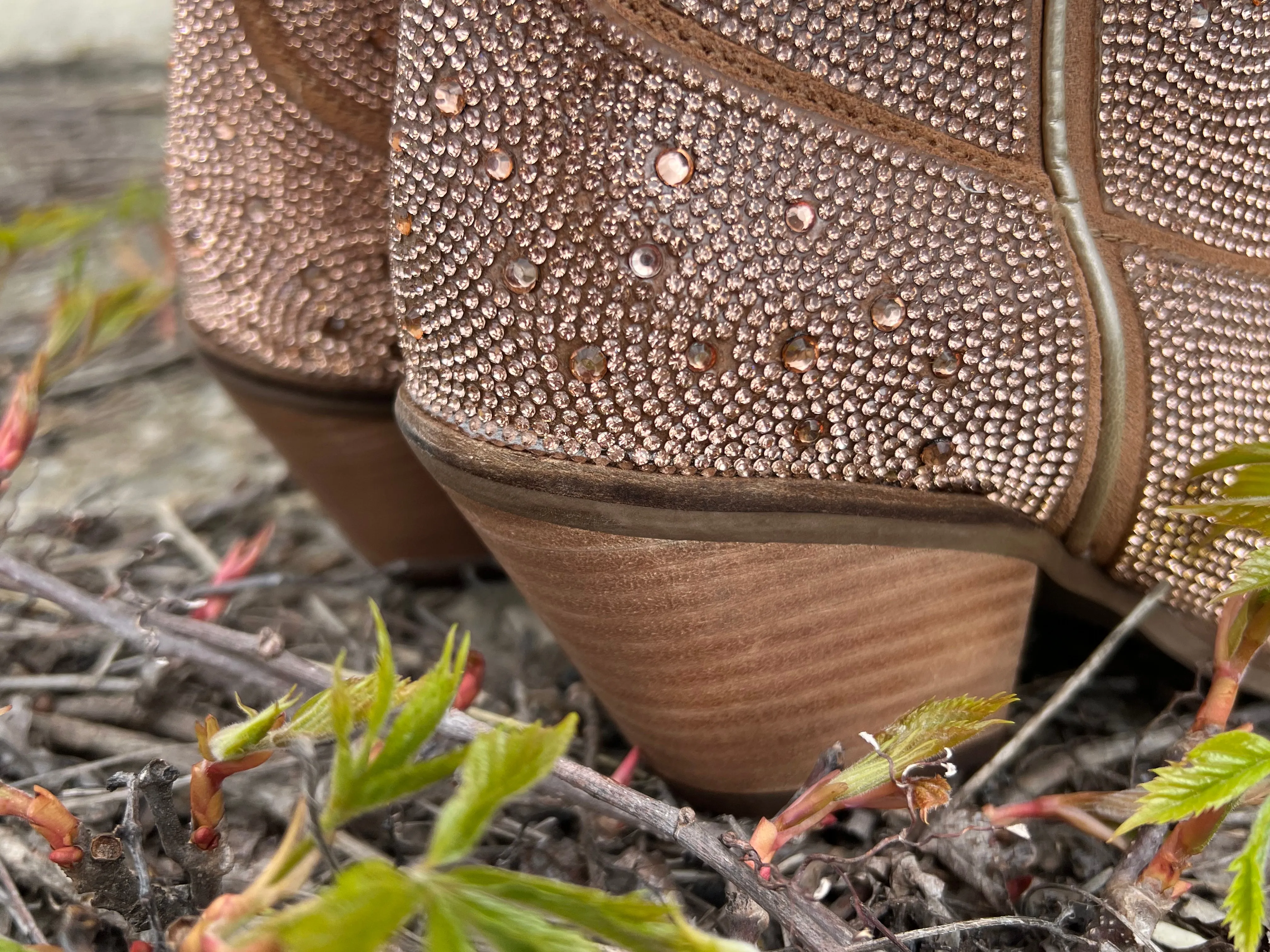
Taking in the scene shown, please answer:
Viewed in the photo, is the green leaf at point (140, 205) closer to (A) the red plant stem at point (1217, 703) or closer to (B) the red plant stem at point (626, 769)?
(B) the red plant stem at point (626, 769)

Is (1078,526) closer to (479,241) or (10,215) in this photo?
(479,241)

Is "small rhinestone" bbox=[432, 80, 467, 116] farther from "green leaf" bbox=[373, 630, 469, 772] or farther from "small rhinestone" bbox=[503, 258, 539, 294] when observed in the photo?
"green leaf" bbox=[373, 630, 469, 772]

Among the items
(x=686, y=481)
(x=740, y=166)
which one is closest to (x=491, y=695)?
(x=686, y=481)

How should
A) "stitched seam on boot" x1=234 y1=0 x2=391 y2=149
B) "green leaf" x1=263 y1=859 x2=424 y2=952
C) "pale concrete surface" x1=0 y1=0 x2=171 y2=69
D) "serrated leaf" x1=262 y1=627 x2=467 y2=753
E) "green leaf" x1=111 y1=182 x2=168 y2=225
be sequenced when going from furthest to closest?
"pale concrete surface" x1=0 y1=0 x2=171 y2=69 → "green leaf" x1=111 y1=182 x2=168 y2=225 → "stitched seam on boot" x1=234 y1=0 x2=391 y2=149 → "serrated leaf" x1=262 y1=627 x2=467 y2=753 → "green leaf" x1=263 y1=859 x2=424 y2=952

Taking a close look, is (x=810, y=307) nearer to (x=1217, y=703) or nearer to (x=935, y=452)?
(x=935, y=452)

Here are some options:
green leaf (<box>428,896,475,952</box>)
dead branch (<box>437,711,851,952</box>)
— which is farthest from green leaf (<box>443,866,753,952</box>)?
dead branch (<box>437,711,851,952</box>)
